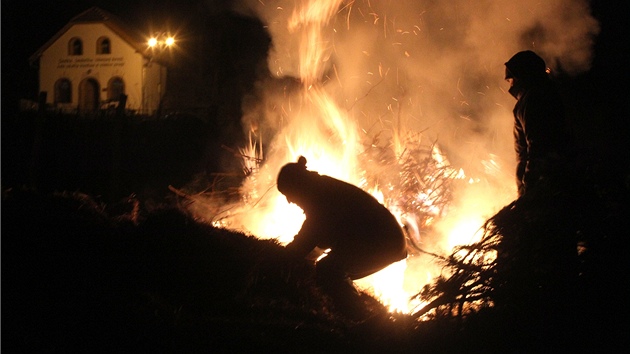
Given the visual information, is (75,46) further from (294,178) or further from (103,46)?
(294,178)

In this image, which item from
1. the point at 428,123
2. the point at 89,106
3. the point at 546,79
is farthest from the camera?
the point at 89,106

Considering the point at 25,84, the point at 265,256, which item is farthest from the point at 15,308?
the point at 25,84

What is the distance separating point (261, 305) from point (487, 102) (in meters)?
6.70

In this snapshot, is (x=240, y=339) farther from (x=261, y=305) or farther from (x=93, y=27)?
(x=93, y=27)

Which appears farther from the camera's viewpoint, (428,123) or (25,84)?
(25,84)

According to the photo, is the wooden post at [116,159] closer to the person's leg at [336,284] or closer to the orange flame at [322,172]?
the orange flame at [322,172]

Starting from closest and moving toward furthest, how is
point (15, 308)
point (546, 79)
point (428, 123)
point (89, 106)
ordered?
point (15, 308) → point (546, 79) → point (428, 123) → point (89, 106)

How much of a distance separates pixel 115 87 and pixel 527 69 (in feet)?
102

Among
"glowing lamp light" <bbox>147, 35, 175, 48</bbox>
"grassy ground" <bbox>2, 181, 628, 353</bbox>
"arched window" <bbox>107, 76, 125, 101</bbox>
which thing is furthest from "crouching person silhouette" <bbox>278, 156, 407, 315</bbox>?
"arched window" <bbox>107, 76, 125, 101</bbox>

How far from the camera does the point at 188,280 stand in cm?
472

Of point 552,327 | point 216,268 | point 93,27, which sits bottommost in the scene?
point 552,327

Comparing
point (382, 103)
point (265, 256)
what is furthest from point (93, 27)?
point (265, 256)

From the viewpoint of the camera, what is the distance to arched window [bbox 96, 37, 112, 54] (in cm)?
3347

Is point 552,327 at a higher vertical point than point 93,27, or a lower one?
lower
